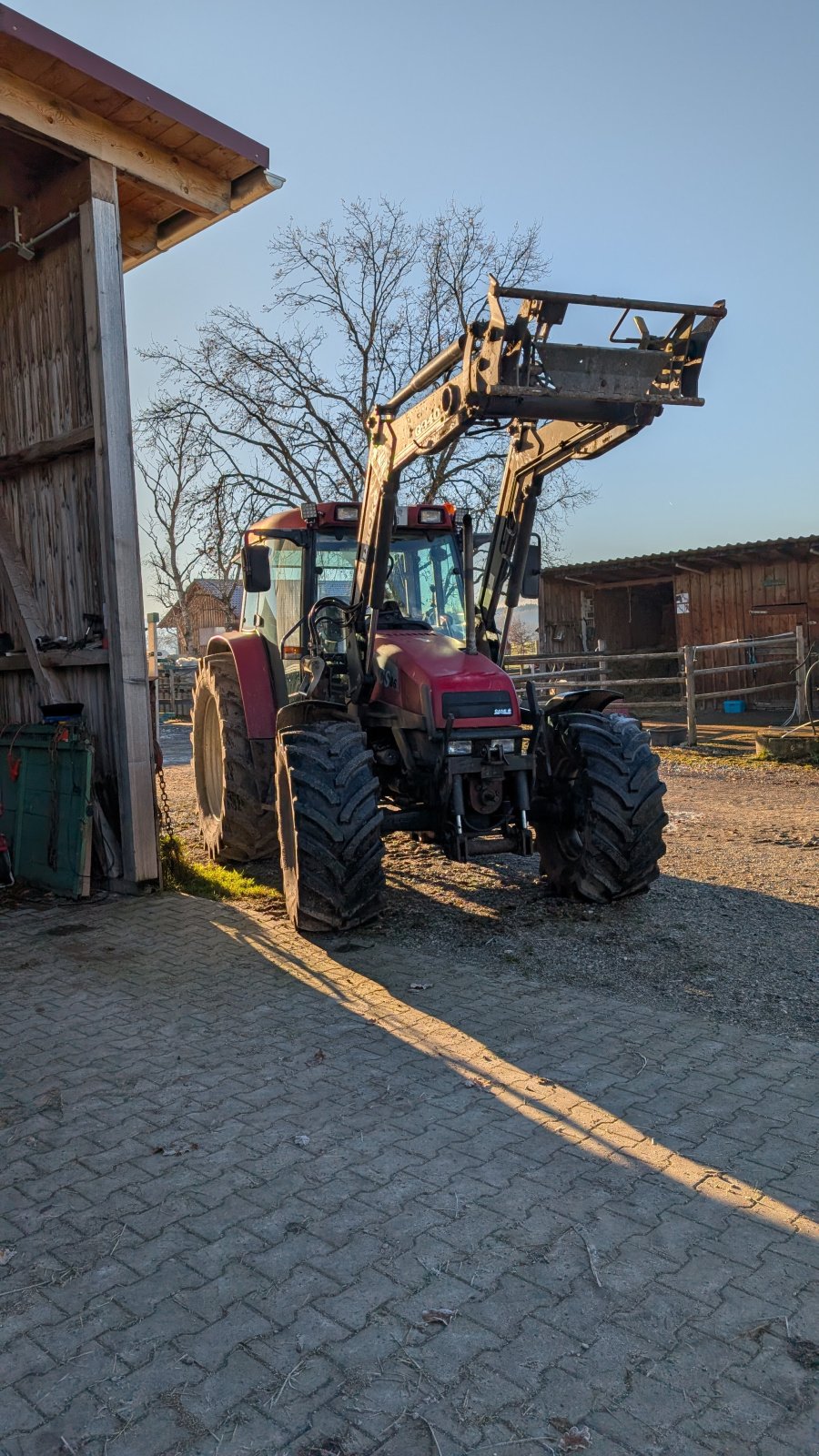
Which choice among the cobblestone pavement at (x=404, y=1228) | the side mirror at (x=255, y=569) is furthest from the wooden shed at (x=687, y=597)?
the cobblestone pavement at (x=404, y=1228)

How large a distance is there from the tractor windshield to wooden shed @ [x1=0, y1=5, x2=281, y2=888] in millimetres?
1320

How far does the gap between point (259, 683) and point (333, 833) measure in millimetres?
2014

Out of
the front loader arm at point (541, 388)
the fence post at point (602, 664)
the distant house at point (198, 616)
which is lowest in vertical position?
the fence post at point (602, 664)

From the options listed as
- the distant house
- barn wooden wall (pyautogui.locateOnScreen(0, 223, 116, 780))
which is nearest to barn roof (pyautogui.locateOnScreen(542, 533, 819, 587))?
barn wooden wall (pyautogui.locateOnScreen(0, 223, 116, 780))

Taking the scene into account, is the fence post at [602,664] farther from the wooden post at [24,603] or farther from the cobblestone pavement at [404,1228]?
the cobblestone pavement at [404,1228]

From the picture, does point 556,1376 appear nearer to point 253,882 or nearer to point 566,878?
point 566,878

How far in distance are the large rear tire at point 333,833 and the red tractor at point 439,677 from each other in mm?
10

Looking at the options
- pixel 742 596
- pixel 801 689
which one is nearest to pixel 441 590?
pixel 801 689

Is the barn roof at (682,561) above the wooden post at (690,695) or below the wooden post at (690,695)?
above

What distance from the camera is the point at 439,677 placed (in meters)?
5.79

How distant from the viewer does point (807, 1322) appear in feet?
7.97

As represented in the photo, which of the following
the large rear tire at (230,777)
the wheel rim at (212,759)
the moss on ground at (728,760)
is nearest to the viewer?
the large rear tire at (230,777)

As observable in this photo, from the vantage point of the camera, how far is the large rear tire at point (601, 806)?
18.8 ft

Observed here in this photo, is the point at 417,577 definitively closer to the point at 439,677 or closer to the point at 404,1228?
Result: the point at 439,677
